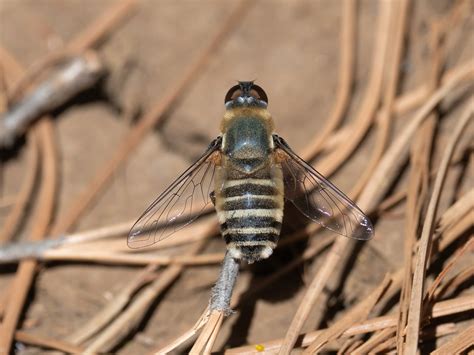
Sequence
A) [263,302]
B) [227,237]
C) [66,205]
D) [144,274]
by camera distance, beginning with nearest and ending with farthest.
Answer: [227,237] < [263,302] < [144,274] < [66,205]

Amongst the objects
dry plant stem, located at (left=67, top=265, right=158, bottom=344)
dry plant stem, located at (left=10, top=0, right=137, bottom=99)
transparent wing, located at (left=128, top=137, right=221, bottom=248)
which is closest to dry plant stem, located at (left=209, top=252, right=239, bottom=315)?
transparent wing, located at (left=128, top=137, right=221, bottom=248)

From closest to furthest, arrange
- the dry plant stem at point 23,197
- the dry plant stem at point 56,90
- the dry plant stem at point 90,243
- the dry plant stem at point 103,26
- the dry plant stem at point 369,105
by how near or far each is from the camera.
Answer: the dry plant stem at point 90,243 < the dry plant stem at point 369,105 < the dry plant stem at point 23,197 < the dry plant stem at point 56,90 < the dry plant stem at point 103,26

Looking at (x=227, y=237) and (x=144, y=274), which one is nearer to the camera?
(x=227, y=237)

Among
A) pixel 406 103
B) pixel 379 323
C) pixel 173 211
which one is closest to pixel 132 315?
pixel 173 211

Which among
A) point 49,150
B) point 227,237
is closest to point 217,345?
point 227,237

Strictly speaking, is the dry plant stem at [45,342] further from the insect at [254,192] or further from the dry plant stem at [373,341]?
the dry plant stem at [373,341]

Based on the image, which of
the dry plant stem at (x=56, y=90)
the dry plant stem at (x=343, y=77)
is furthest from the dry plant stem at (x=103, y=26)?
the dry plant stem at (x=343, y=77)

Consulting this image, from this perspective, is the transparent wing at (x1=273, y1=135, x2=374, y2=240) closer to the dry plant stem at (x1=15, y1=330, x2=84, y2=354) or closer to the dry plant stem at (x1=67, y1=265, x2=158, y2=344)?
the dry plant stem at (x1=67, y1=265, x2=158, y2=344)

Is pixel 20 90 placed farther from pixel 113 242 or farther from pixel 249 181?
pixel 249 181
